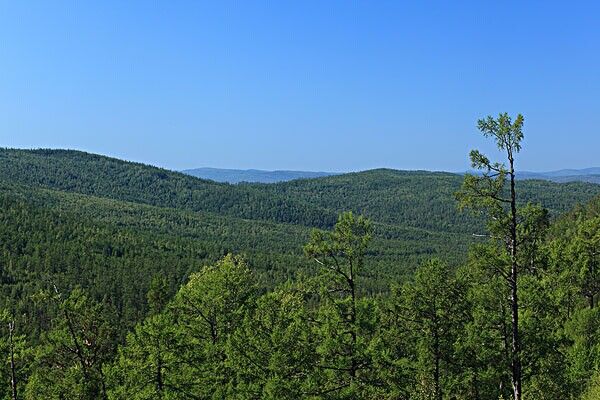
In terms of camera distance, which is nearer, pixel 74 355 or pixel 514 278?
pixel 514 278

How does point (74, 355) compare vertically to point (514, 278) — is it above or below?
below

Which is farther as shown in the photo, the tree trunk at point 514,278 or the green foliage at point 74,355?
the green foliage at point 74,355

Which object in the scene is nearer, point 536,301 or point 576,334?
point 536,301

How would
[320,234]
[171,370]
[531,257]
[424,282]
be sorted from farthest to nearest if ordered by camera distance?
1. [171,370]
2. [424,282]
3. [320,234]
4. [531,257]

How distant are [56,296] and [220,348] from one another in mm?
10505

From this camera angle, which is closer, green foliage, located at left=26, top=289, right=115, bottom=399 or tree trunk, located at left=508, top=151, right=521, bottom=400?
tree trunk, located at left=508, top=151, right=521, bottom=400

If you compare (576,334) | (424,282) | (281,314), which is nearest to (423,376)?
(424,282)

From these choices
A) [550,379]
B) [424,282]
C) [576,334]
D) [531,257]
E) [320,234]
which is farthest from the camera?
[576,334]

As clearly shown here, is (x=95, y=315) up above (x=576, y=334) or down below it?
above

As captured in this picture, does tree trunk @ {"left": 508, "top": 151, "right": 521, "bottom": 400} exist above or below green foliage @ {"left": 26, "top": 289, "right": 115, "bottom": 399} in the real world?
above

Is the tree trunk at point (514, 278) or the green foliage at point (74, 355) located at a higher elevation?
the tree trunk at point (514, 278)

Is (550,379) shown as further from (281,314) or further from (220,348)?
(220,348)

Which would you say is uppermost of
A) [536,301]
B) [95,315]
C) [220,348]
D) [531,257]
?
[531,257]

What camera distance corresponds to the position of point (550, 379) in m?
36.1
